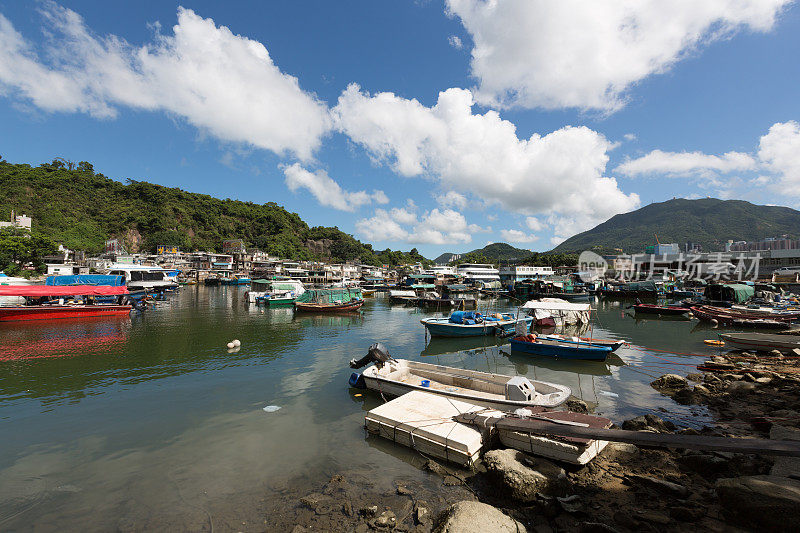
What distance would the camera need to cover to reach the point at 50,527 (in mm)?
6832

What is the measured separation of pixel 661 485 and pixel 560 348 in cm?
1306

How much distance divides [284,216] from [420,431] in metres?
172

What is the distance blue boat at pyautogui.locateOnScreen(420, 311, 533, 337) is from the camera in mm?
25781

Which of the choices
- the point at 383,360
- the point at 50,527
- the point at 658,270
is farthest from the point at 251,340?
the point at 658,270

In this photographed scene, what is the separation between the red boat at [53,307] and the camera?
29.3 m

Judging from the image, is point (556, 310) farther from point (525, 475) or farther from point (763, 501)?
point (763, 501)

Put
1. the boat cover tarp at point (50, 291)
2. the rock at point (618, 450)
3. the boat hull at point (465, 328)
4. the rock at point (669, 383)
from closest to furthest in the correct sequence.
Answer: the rock at point (618, 450) → the rock at point (669, 383) → the boat hull at point (465, 328) → the boat cover tarp at point (50, 291)

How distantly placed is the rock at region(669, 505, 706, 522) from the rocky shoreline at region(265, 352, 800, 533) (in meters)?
0.02

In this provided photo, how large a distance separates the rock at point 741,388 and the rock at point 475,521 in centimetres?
1321

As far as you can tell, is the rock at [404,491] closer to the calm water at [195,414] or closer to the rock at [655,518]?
the calm water at [195,414]

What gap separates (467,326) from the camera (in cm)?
2564

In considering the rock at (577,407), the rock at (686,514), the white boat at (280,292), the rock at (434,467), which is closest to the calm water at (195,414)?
the rock at (434,467)

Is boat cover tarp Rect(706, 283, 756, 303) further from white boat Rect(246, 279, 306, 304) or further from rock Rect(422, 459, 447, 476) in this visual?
white boat Rect(246, 279, 306, 304)

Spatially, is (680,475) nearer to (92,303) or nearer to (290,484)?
(290,484)
